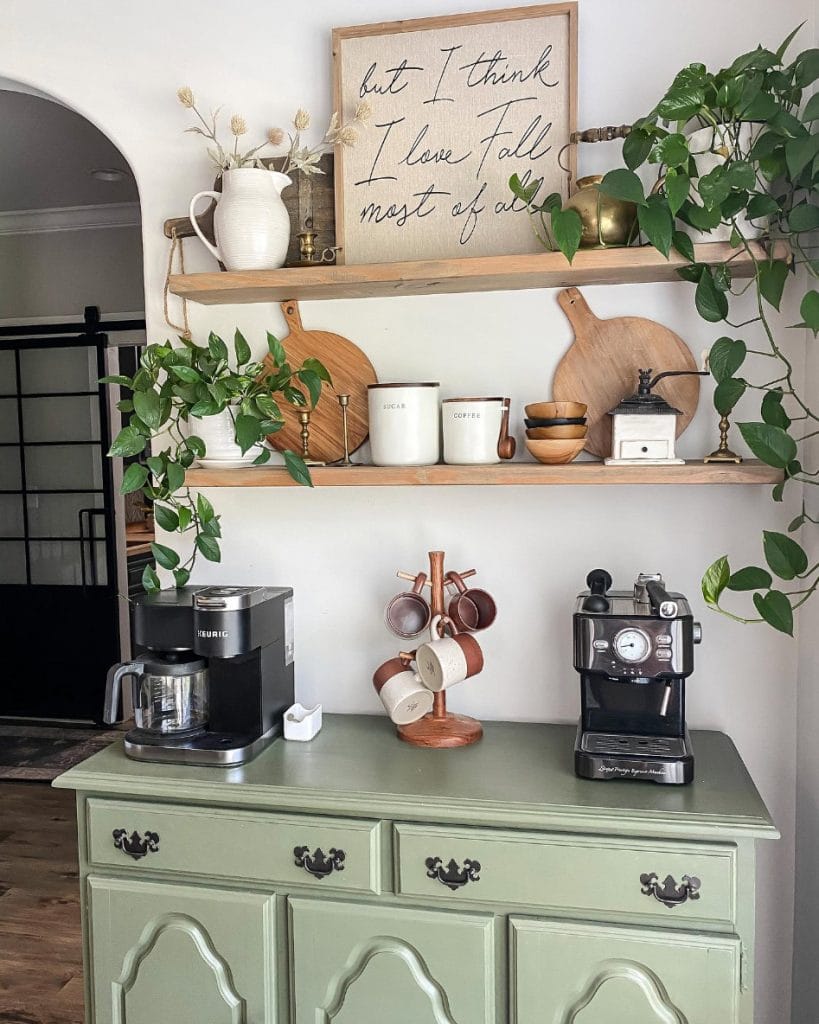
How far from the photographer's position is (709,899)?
1567mm

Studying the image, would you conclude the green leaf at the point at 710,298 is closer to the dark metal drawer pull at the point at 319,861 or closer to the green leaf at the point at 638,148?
the green leaf at the point at 638,148

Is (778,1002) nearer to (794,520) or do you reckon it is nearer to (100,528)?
(794,520)

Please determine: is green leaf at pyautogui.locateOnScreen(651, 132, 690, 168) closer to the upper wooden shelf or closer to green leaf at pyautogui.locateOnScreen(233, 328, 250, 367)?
the upper wooden shelf

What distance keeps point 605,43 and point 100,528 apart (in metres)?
3.93

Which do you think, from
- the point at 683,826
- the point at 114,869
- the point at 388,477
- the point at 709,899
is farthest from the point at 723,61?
the point at 114,869

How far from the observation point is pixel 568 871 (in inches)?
63.7

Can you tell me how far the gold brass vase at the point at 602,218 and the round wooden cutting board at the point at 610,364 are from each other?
0.21 meters

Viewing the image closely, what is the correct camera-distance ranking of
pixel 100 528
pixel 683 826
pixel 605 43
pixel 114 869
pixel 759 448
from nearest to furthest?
pixel 683 826 → pixel 759 448 → pixel 114 869 → pixel 605 43 → pixel 100 528

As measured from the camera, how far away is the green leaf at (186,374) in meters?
1.92

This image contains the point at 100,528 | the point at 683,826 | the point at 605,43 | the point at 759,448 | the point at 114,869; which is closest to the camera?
the point at 683,826

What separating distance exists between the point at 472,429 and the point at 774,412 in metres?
0.58

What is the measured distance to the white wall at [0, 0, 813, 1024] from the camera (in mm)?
1983

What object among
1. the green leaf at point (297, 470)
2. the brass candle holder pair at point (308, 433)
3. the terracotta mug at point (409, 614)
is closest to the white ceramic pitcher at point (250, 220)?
the brass candle holder pair at point (308, 433)

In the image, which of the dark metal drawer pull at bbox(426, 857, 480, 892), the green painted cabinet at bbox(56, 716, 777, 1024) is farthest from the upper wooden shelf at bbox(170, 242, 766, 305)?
the dark metal drawer pull at bbox(426, 857, 480, 892)
